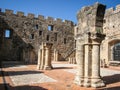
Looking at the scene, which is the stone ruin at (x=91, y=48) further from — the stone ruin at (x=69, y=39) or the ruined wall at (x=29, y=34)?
the ruined wall at (x=29, y=34)

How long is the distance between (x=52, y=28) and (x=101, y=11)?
21.9 m

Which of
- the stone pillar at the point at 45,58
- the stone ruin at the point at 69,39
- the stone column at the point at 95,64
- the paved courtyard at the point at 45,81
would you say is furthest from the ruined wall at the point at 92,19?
the stone pillar at the point at 45,58

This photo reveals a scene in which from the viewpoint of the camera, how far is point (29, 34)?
26.1m

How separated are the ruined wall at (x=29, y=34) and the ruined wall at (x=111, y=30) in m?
10.3

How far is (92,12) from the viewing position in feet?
23.0

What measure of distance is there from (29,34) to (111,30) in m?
13.7

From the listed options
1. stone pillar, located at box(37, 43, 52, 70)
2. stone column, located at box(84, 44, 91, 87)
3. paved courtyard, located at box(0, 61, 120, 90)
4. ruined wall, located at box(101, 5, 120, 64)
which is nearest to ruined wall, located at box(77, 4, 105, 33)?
stone column, located at box(84, 44, 91, 87)

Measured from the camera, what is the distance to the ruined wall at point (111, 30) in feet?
62.1

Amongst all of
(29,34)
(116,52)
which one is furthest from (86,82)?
(29,34)

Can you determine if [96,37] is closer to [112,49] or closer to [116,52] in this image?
[116,52]

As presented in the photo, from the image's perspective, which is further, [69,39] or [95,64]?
[69,39]

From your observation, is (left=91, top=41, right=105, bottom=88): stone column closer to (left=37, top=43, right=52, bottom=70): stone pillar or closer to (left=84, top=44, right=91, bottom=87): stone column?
(left=84, top=44, right=91, bottom=87): stone column

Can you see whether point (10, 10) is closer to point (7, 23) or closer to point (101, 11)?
point (7, 23)

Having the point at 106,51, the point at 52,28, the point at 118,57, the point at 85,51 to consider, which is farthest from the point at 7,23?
the point at 85,51
